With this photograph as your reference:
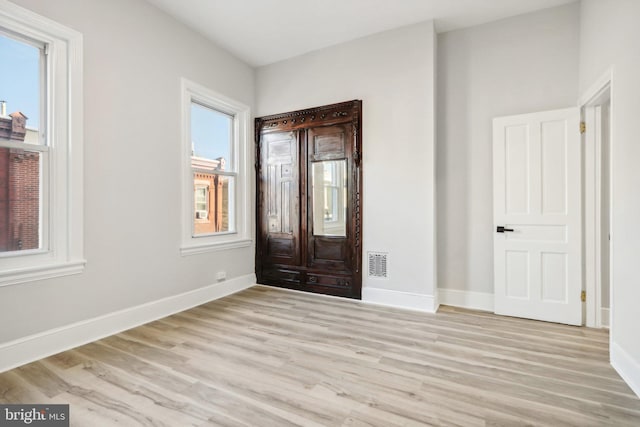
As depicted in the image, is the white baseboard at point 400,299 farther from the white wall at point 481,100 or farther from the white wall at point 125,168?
the white wall at point 125,168

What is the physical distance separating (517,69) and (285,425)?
13.0 feet

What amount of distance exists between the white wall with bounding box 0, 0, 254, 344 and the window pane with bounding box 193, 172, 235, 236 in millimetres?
345

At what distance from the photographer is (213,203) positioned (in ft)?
13.3

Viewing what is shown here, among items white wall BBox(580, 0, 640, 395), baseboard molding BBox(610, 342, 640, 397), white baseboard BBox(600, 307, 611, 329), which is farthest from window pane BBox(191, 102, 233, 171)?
white baseboard BBox(600, 307, 611, 329)

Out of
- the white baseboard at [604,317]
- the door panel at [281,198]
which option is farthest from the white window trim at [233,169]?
the white baseboard at [604,317]

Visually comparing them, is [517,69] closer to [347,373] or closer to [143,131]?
[347,373]

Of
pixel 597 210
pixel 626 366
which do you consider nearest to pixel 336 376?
pixel 626 366

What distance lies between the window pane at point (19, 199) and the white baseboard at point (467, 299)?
404cm

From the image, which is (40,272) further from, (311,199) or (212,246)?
(311,199)

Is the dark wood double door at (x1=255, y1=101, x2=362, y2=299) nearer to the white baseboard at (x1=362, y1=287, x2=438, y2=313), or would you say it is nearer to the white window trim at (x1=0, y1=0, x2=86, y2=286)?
the white baseboard at (x1=362, y1=287, x2=438, y2=313)

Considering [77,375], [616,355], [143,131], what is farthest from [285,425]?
[143,131]

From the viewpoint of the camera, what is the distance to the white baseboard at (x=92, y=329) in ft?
7.34

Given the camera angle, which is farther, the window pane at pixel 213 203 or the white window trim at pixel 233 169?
the window pane at pixel 213 203

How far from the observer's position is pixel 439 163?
3703mm
